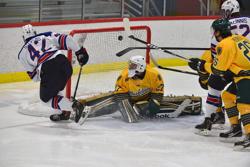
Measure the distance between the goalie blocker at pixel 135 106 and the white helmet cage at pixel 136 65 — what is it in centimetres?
24

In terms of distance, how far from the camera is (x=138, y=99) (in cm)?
493

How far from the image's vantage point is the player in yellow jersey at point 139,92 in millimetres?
4816

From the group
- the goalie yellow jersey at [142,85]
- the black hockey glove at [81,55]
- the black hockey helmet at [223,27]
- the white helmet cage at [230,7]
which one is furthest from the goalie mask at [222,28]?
the black hockey glove at [81,55]

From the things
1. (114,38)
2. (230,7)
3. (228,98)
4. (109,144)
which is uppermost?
(230,7)

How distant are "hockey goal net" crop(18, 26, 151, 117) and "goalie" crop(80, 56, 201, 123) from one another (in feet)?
1.65

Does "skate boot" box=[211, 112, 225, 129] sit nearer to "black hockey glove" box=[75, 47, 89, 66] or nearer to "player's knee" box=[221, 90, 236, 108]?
"player's knee" box=[221, 90, 236, 108]

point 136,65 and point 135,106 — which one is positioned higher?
point 136,65

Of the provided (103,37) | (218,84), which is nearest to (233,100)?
(218,84)

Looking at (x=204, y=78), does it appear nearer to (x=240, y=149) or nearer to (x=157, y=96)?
(x=157, y=96)

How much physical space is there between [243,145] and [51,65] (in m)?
1.56

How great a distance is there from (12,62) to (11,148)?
96.3 inches

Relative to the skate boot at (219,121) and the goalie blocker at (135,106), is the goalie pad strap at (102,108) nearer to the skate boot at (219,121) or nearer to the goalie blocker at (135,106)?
the goalie blocker at (135,106)

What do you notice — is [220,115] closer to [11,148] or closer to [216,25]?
[216,25]

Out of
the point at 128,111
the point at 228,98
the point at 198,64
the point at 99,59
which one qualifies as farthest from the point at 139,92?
the point at 99,59
